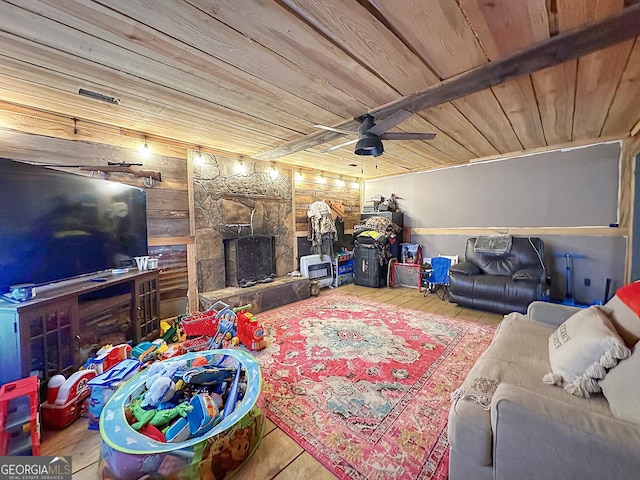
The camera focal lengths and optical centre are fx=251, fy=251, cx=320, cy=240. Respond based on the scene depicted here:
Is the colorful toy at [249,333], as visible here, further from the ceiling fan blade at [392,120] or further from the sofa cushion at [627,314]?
the sofa cushion at [627,314]

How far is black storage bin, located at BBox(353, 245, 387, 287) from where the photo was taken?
5043mm

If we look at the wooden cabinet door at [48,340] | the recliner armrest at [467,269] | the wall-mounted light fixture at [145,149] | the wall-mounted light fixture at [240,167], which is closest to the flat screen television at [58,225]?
the wooden cabinet door at [48,340]

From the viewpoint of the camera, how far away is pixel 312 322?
328 centimetres

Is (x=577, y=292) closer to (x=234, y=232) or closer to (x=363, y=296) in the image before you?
(x=363, y=296)

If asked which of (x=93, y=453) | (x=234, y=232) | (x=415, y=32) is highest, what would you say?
(x=415, y=32)

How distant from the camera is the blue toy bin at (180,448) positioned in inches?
44.1

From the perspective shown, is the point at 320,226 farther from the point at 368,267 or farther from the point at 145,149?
the point at 145,149

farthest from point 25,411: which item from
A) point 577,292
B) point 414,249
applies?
point 577,292

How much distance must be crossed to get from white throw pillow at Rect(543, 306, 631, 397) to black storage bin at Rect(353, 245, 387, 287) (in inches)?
141

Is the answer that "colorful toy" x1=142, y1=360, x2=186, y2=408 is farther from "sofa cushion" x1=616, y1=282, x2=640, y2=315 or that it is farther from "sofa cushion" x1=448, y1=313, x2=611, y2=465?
"sofa cushion" x1=616, y1=282, x2=640, y2=315

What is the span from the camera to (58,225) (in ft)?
6.58

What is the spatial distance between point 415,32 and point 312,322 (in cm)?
299

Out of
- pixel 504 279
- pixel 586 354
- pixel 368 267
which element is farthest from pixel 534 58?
pixel 368 267

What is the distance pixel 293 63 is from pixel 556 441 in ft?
7.46
